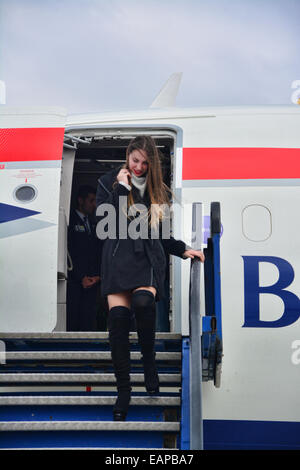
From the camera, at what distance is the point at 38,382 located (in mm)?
4500

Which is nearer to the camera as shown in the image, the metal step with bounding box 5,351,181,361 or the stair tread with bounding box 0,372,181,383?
the stair tread with bounding box 0,372,181,383

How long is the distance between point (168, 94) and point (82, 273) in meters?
2.43

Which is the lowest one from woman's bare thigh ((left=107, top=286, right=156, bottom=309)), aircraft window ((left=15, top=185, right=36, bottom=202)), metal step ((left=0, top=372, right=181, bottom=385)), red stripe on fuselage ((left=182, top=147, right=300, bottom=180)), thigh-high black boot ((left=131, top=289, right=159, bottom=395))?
metal step ((left=0, top=372, right=181, bottom=385))

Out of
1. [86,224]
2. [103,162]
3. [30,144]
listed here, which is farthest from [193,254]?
[103,162]

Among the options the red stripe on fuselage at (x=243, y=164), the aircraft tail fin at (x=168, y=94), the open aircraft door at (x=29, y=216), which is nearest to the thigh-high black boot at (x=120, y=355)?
the open aircraft door at (x=29, y=216)

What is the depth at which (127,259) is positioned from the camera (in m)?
3.97

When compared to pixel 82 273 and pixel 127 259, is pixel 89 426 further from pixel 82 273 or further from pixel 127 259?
pixel 82 273

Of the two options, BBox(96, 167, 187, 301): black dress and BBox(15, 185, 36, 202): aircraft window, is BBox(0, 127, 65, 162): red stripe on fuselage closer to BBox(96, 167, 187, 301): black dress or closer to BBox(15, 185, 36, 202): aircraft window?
BBox(15, 185, 36, 202): aircraft window

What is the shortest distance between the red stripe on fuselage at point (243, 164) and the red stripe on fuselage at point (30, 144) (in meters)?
1.18

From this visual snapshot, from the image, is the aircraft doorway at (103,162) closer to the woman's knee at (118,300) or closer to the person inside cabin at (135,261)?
the person inside cabin at (135,261)

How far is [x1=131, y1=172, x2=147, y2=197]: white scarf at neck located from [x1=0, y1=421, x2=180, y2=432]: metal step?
155 cm

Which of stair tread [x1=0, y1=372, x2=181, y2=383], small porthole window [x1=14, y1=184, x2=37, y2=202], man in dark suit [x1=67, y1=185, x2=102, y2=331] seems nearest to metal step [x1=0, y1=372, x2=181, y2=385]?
stair tread [x1=0, y1=372, x2=181, y2=383]

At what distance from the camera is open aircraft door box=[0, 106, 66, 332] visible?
5059 millimetres
